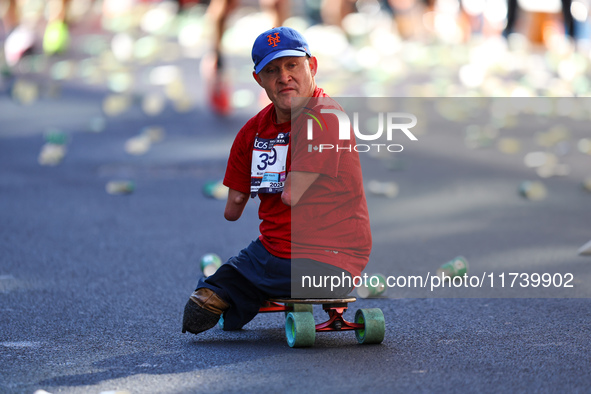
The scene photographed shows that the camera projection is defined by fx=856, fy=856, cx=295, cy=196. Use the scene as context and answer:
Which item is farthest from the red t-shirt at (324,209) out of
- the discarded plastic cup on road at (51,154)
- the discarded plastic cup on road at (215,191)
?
the discarded plastic cup on road at (51,154)

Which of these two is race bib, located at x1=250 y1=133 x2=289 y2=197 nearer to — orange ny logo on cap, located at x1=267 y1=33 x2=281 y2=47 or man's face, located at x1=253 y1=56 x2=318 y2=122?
man's face, located at x1=253 y1=56 x2=318 y2=122

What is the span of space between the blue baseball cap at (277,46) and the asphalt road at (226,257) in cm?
96

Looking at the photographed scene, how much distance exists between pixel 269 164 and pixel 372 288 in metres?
0.86

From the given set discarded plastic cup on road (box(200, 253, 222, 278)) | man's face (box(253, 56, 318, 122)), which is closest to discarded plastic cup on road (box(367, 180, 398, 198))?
discarded plastic cup on road (box(200, 253, 222, 278))

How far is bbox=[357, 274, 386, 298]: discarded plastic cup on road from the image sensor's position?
3.48 metres

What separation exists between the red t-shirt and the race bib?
0.02 m

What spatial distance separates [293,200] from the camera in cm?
276

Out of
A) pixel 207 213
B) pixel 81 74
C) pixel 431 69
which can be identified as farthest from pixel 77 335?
pixel 431 69

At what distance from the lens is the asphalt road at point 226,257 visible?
254 cm

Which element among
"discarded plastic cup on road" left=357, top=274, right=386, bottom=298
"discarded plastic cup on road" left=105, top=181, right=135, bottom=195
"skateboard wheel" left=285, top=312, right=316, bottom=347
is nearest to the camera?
"skateboard wheel" left=285, top=312, right=316, bottom=347

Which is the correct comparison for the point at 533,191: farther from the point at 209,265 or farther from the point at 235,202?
the point at 235,202

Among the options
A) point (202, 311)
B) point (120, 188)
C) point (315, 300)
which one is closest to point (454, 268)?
point (315, 300)

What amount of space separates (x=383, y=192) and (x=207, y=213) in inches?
48.2

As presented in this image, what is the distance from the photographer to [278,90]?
112 inches
